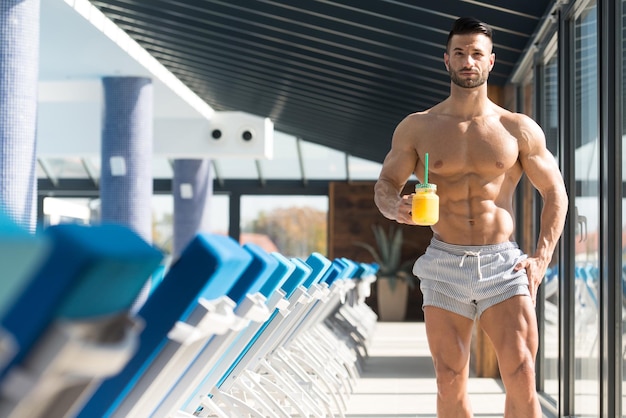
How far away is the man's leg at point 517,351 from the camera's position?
3.51 metres

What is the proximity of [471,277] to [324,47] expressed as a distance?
257 inches

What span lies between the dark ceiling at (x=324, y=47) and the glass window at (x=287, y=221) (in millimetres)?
5350

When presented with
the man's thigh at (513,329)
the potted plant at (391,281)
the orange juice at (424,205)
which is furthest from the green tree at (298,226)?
the orange juice at (424,205)

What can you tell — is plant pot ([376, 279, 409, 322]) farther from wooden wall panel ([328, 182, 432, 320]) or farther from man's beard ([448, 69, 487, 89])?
man's beard ([448, 69, 487, 89])

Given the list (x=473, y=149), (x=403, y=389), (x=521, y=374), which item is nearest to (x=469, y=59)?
(x=473, y=149)

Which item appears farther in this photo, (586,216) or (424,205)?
(586,216)

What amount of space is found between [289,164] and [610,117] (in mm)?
16040

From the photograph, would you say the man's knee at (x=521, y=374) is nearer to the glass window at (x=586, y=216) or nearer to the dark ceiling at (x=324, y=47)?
the glass window at (x=586, y=216)

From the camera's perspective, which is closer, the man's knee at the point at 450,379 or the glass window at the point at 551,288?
the man's knee at the point at 450,379

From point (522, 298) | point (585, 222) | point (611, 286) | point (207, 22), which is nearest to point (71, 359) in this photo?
point (522, 298)

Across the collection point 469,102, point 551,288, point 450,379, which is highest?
point 469,102

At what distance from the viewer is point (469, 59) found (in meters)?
3.61

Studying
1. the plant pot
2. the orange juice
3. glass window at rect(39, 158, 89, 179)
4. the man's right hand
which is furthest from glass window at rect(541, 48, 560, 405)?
glass window at rect(39, 158, 89, 179)

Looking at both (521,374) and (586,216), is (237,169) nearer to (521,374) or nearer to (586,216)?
(586,216)
